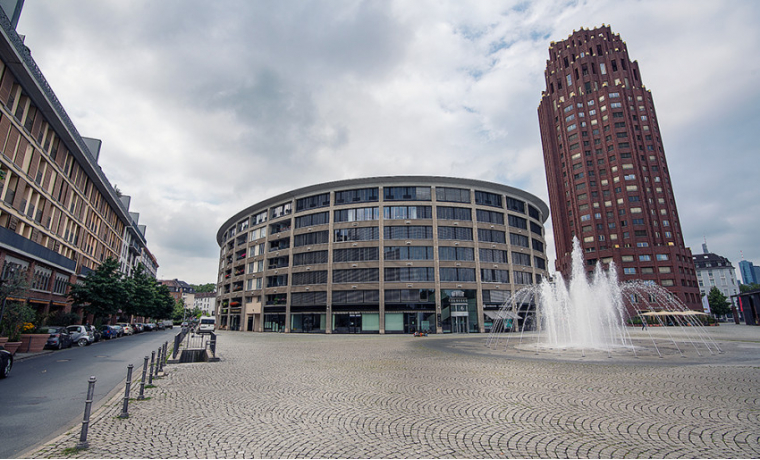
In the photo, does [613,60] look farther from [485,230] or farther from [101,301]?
[101,301]

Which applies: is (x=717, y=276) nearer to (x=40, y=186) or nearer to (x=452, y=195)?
(x=452, y=195)

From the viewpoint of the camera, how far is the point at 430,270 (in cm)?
5300

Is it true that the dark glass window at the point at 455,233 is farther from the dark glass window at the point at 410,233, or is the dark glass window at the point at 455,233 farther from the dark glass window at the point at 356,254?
the dark glass window at the point at 356,254

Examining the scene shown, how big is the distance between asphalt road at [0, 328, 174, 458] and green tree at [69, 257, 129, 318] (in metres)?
25.1

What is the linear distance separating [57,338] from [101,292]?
59.4 feet

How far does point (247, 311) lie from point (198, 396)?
59.9m

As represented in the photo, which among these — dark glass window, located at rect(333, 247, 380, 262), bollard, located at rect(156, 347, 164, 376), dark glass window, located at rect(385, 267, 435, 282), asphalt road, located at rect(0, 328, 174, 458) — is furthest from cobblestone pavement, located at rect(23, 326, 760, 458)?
dark glass window, located at rect(333, 247, 380, 262)

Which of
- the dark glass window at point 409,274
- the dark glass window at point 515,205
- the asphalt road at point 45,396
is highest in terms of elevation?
the dark glass window at point 515,205

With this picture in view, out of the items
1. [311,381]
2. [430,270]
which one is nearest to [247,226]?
[430,270]

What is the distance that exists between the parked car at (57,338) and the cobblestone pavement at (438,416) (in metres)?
17.7

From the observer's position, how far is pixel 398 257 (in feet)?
176

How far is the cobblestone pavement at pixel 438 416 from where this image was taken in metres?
5.94

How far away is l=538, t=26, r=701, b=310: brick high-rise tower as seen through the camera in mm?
78375

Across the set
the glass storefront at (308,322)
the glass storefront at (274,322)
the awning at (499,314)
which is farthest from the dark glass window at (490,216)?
the glass storefront at (274,322)
